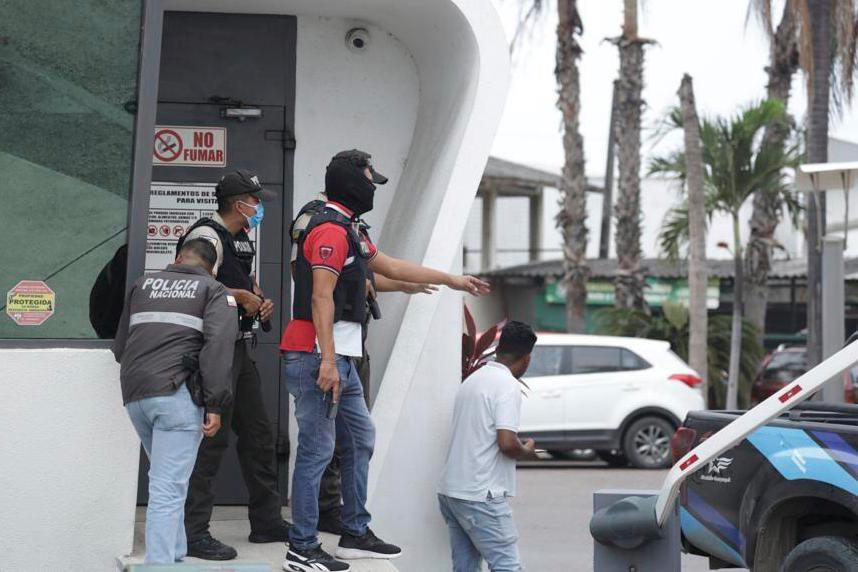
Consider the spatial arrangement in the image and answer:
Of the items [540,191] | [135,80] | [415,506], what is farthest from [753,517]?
[540,191]

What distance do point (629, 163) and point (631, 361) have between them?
7.18 m

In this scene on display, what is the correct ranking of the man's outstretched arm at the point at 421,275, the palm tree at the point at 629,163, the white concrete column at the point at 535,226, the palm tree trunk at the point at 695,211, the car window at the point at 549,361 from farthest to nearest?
the white concrete column at the point at 535,226 → the palm tree at the point at 629,163 → the palm tree trunk at the point at 695,211 → the car window at the point at 549,361 → the man's outstretched arm at the point at 421,275

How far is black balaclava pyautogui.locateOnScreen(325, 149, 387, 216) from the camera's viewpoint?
6.82 m

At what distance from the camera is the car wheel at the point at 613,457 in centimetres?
1844

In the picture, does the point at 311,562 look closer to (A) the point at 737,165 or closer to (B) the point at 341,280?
(B) the point at 341,280

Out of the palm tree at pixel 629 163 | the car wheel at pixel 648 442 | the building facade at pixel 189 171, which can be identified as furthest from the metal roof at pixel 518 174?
the building facade at pixel 189 171

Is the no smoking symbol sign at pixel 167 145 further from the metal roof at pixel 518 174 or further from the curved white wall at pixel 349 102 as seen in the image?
the metal roof at pixel 518 174

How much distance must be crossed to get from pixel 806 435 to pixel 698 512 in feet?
2.88

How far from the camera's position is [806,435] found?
24.2 feet

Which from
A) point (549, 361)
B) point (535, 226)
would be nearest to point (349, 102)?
point (549, 361)

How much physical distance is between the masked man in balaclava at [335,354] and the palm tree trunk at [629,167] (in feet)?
56.4

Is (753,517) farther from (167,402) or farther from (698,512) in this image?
(167,402)

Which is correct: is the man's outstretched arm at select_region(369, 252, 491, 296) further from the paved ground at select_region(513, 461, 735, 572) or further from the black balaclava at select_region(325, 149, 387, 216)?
the paved ground at select_region(513, 461, 735, 572)

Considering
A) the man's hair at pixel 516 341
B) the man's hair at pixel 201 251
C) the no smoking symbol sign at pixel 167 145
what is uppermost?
the no smoking symbol sign at pixel 167 145
